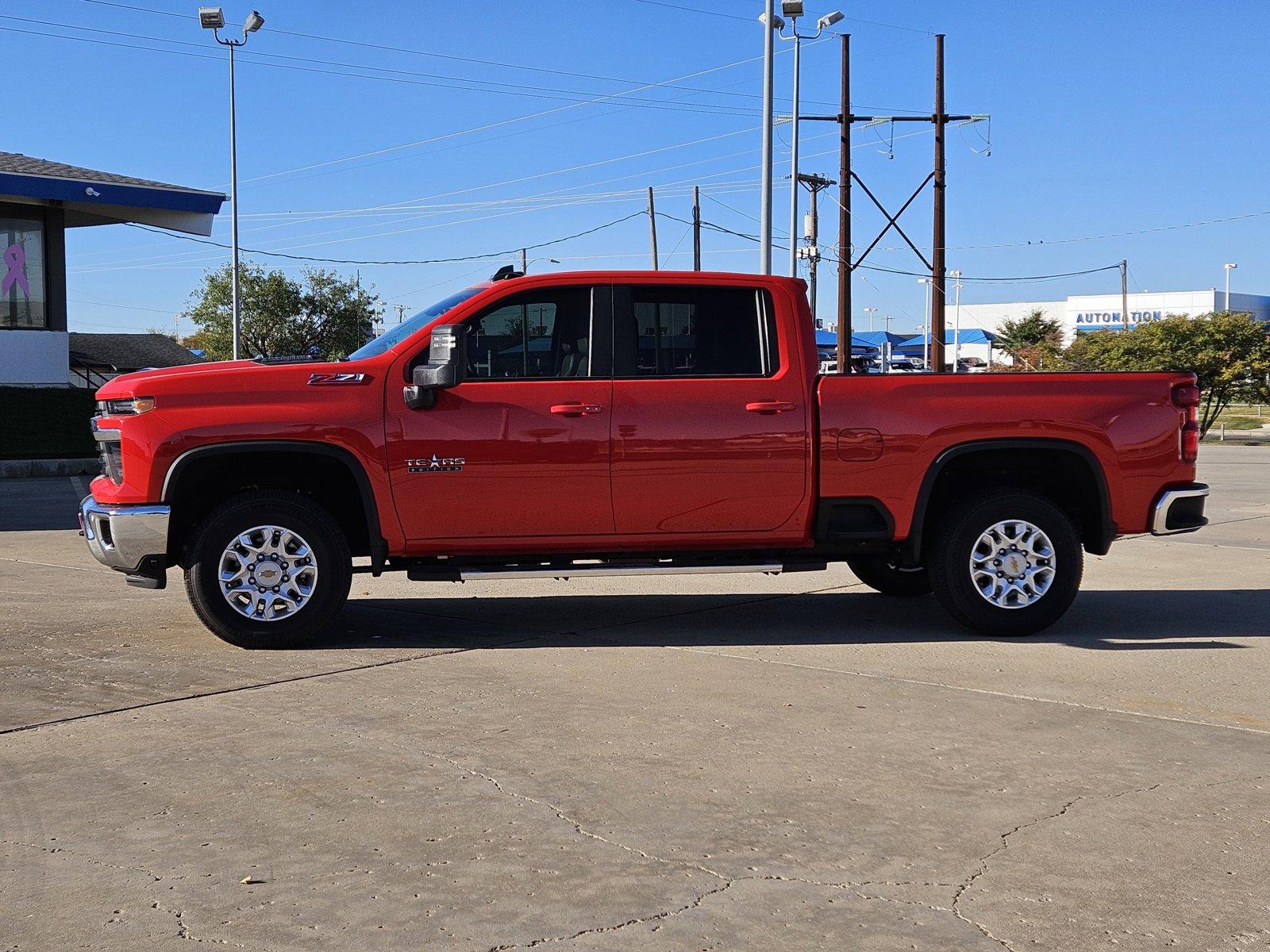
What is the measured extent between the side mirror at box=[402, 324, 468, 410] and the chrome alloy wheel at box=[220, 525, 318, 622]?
3.30 ft

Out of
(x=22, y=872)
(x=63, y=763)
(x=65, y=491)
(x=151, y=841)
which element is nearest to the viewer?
(x=22, y=872)

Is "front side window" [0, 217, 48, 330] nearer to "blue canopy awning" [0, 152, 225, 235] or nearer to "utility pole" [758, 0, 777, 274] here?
"blue canopy awning" [0, 152, 225, 235]

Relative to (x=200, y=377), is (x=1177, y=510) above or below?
below

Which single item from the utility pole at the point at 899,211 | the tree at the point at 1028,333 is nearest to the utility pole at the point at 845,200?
the utility pole at the point at 899,211

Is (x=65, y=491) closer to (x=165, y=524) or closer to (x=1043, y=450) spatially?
(x=165, y=524)

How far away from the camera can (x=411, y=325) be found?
26.3 feet

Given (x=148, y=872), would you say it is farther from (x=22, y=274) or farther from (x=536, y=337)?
(x=22, y=274)

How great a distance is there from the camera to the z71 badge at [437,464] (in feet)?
24.9

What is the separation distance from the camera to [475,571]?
7.75 metres

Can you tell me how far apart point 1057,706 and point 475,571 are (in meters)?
3.18

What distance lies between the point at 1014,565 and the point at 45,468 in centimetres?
2001

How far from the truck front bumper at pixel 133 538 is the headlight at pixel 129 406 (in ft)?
1.65

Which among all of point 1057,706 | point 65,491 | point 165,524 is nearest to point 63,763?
point 165,524

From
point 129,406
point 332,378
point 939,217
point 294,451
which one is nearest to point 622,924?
point 294,451
